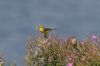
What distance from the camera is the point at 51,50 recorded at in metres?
16.5

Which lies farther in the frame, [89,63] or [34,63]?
[34,63]

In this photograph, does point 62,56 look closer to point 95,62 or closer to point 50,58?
point 50,58

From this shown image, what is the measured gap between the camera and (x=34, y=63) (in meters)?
16.3

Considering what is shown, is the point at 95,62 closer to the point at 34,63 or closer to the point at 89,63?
the point at 89,63

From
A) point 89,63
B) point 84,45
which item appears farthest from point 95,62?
point 84,45

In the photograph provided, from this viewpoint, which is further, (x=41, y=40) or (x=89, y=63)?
(x=41, y=40)

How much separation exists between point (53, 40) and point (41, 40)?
0.30 metres

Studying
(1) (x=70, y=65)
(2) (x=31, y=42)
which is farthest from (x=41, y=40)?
(1) (x=70, y=65)

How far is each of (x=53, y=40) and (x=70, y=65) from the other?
121 centimetres

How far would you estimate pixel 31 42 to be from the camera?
16.4 meters

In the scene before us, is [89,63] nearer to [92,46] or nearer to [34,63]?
[92,46]

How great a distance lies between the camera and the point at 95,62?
1518 cm

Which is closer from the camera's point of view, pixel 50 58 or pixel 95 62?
pixel 95 62

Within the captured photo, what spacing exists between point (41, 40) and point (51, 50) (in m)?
0.34
